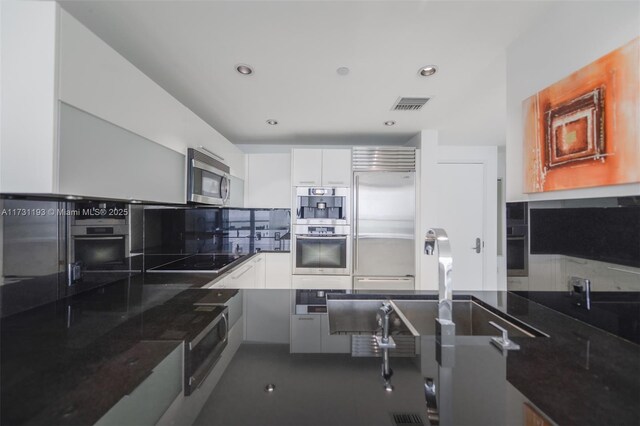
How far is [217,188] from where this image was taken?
7.87ft

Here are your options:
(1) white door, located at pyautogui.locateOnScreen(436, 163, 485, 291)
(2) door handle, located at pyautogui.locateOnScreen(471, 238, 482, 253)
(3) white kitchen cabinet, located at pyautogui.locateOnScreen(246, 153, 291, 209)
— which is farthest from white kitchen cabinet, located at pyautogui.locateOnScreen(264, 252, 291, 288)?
(2) door handle, located at pyautogui.locateOnScreen(471, 238, 482, 253)

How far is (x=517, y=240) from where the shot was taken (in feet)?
4.59

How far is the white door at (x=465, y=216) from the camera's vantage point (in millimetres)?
3770

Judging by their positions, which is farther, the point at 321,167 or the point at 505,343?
A: the point at 321,167

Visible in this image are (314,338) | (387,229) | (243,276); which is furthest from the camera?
(387,229)

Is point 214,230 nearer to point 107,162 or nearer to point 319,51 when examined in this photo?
point 107,162

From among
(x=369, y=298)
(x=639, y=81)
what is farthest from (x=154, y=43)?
(x=639, y=81)

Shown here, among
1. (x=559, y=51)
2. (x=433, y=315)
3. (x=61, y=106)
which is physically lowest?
(x=433, y=315)

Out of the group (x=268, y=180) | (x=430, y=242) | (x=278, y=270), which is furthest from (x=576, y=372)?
(x=268, y=180)

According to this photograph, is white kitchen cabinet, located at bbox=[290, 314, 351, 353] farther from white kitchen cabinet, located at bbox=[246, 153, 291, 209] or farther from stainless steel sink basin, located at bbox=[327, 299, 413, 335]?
white kitchen cabinet, located at bbox=[246, 153, 291, 209]

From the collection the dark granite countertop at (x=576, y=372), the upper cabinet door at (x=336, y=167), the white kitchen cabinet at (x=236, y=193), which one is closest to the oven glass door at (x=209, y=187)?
the white kitchen cabinet at (x=236, y=193)

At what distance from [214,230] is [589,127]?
3.19 meters

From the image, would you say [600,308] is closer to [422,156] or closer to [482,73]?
[482,73]

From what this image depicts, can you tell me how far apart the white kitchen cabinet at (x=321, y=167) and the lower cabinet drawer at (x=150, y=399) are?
2.58 m
